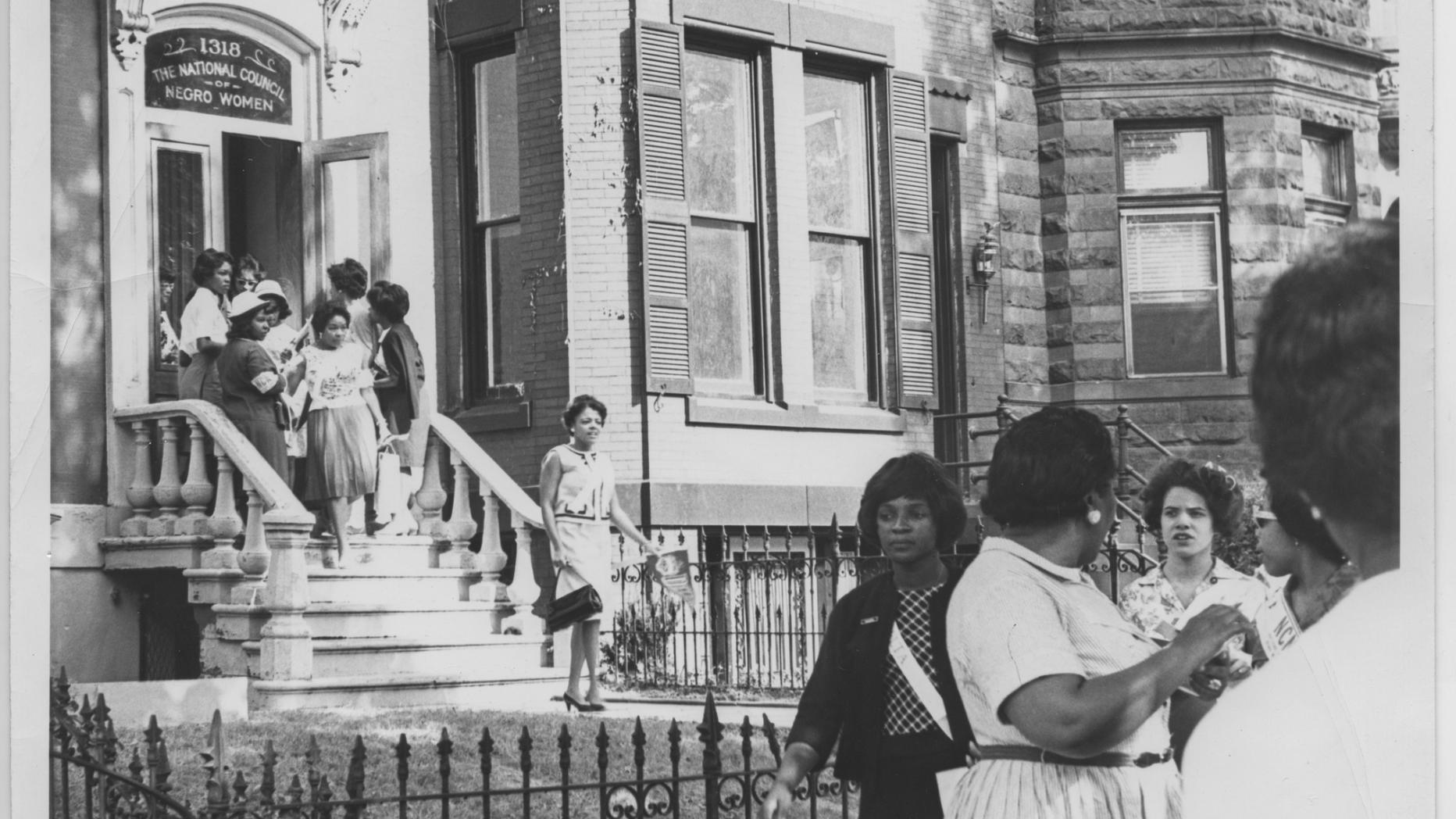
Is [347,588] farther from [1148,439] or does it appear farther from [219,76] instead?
[1148,439]

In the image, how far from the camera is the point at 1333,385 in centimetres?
313

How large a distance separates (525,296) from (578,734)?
5.11ft

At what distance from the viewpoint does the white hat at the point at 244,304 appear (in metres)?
5.68

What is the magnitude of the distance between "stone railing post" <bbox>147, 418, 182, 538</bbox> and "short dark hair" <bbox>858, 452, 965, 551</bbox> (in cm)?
231

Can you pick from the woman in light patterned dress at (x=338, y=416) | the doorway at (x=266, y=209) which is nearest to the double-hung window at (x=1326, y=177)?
the woman in light patterned dress at (x=338, y=416)

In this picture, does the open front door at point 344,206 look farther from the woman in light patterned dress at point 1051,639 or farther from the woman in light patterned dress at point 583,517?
the woman in light patterned dress at point 1051,639

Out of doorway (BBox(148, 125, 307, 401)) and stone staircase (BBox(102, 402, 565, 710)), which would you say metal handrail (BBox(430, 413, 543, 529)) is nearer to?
stone staircase (BBox(102, 402, 565, 710))

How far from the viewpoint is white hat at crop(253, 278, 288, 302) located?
5773 mm

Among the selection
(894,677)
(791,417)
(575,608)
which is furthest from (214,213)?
(894,677)

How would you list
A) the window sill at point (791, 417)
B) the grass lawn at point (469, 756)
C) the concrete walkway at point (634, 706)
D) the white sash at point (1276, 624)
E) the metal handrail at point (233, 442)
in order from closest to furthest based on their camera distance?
the white sash at point (1276, 624) → the grass lawn at point (469, 756) → the metal handrail at point (233, 442) → the concrete walkway at point (634, 706) → the window sill at point (791, 417)

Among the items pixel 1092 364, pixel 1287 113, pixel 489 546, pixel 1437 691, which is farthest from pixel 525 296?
pixel 1437 691

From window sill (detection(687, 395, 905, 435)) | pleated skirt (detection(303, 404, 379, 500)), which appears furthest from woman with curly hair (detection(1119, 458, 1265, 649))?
pleated skirt (detection(303, 404, 379, 500))

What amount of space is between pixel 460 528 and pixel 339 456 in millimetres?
571

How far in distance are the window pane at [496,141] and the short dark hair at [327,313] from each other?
0.58m
